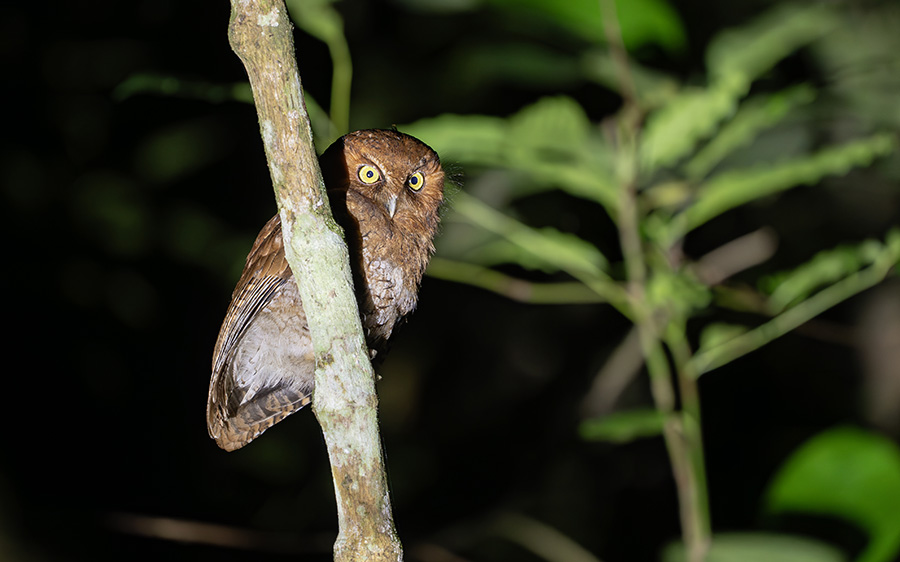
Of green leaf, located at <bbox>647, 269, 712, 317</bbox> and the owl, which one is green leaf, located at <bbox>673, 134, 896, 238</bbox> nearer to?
green leaf, located at <bbox>647, 269, 712, 317</bbox>

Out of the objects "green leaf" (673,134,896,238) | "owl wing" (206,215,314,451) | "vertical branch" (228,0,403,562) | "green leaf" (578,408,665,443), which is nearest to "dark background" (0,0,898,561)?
"owl wing" (206,215,314,451)

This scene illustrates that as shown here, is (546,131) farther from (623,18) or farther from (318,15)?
(318,15)

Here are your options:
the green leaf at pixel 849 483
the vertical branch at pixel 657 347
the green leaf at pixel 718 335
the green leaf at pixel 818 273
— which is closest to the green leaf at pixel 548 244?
the vertical branch at pixel 657 347

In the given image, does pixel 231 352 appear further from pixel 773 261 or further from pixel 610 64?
pixel 773 261

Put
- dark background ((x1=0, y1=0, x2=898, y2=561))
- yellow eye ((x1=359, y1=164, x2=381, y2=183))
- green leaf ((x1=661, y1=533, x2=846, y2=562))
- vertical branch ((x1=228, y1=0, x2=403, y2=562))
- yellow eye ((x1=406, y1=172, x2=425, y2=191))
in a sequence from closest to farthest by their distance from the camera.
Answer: vertical branch ((x1=228, y1=0, x2=403, y2=562)) < green leaf ((x1=661, y1=533, x2=846, y2=562)) < yellow eye ((x1=359, y1=164, x2=381, y2=183)) < yellow eye ((x1=406, y1=172, x2=425, y2=191)) < dark background ((x1=0, y1=0, x2=898, y2=561))

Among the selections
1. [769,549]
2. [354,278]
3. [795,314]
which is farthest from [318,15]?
[769,549]

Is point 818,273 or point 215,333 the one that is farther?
point 215,333

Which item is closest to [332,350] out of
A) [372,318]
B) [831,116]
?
[372,318]
